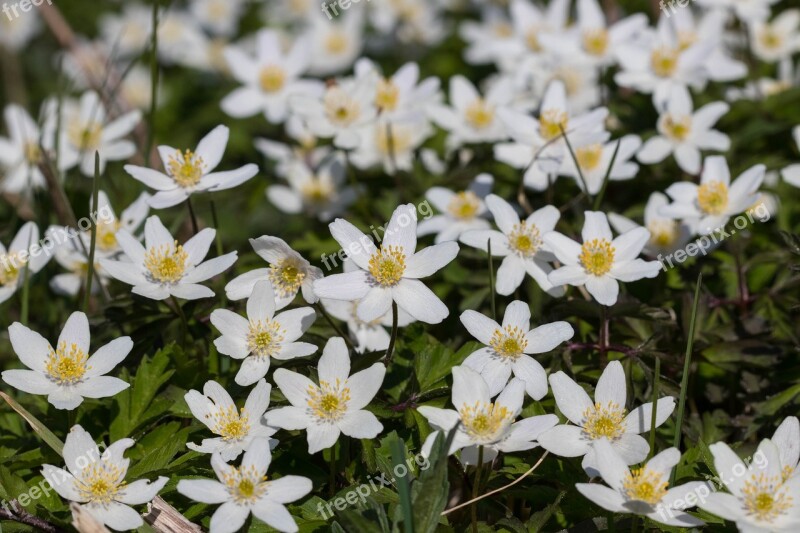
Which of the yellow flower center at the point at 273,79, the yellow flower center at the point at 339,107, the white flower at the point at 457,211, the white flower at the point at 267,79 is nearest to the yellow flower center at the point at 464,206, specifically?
the white flower at the point at 457,211

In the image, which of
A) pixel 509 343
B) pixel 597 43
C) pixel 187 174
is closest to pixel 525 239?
pixel 509 343

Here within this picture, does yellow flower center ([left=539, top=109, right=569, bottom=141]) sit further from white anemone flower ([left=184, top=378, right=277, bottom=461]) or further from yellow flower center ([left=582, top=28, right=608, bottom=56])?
white anemone flower ([left=184, top=378, right=277, bottom=461])

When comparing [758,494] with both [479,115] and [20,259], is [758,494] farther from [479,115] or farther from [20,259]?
[20,259]

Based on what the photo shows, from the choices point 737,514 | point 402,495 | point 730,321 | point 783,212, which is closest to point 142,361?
point 402,495

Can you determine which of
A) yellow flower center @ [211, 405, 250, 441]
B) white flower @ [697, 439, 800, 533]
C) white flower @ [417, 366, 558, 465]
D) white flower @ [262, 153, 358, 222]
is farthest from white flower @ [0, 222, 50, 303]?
white flower @ [697, 439, 800, 533]

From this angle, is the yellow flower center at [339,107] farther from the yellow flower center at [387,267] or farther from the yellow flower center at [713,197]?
the yellow flower center at [713,197]

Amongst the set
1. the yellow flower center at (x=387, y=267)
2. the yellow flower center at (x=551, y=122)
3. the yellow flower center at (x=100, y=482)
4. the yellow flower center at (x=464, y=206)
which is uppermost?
the yellow flower center at (x=387, y=267)
